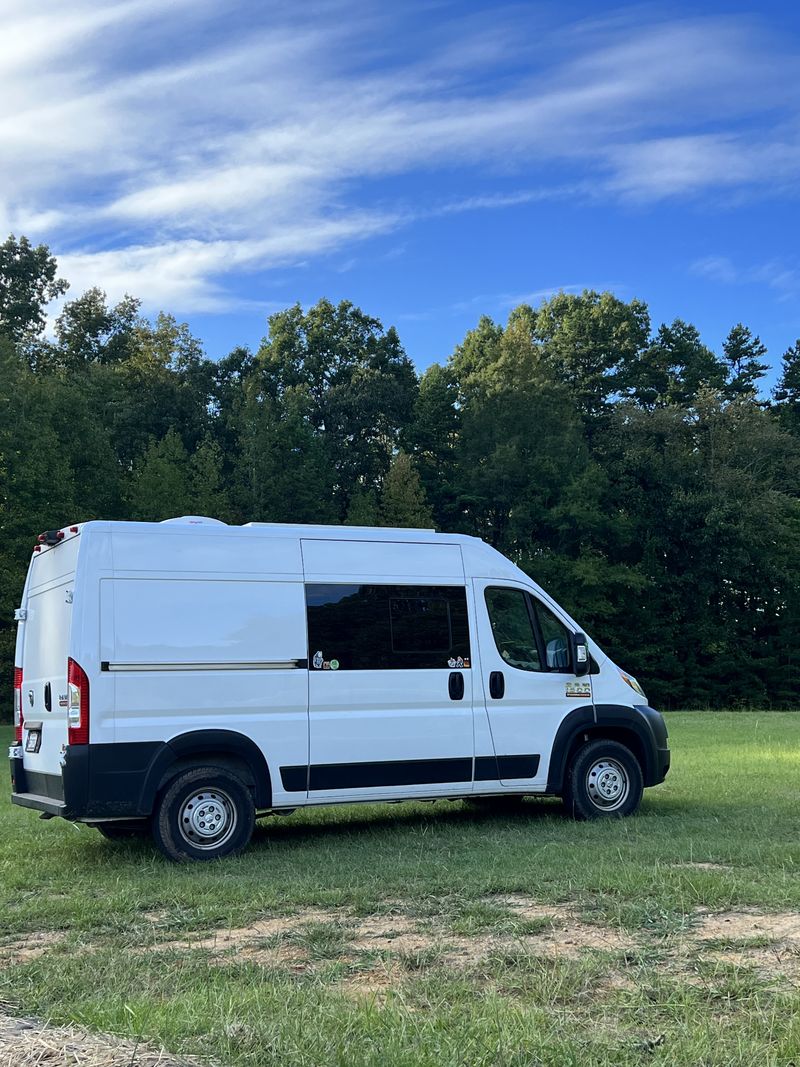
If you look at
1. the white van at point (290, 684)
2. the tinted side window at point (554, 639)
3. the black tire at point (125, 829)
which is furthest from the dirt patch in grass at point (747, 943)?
the black tire at point (125, 829)

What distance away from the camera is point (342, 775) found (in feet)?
31.2

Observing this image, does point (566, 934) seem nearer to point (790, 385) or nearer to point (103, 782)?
point (103, 782)

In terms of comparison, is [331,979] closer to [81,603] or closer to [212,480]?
[81,603]

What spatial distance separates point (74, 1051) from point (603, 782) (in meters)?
7.60

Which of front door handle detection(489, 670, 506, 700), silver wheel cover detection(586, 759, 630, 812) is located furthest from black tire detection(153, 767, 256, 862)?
silver wheel cover detection(586, 759, 630, 812)

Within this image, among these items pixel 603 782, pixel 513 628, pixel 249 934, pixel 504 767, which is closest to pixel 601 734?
pixel 603 782

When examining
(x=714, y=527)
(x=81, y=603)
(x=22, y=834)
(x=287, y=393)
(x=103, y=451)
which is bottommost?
(x=22, y=834)

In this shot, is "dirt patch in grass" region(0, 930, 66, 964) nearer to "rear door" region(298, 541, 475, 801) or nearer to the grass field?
the grass field

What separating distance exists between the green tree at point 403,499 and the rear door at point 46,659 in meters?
41.2

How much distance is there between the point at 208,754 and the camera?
9211 millimetres

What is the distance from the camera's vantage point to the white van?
29.1ft

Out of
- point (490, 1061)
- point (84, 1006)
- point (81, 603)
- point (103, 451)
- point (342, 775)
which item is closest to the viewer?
point (490, 1061)

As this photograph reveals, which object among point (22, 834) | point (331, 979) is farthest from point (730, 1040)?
point (22, 834)

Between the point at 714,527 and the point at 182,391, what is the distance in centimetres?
2641
